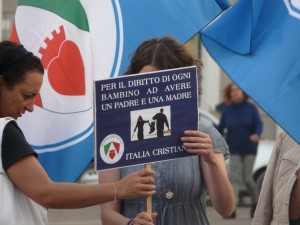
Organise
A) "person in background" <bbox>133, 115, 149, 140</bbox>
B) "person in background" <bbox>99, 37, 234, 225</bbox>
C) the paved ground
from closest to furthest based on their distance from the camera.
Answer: "person in background" <bbox>133, 115, 149, 140</bbox> → "person in background" <bbox>99, 37, 234, 225</bbox> → the paved ground

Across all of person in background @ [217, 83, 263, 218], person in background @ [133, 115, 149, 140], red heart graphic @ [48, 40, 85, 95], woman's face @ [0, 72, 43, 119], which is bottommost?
person in background @ [217, 83, 263, 218]

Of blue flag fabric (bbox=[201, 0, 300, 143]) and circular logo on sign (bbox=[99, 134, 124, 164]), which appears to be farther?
blue flag fabric (bbox=[201, 0, 300, 143])

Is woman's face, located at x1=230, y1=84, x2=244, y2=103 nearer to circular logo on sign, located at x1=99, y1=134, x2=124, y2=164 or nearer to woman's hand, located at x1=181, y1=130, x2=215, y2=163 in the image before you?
woman's hand, located at x1=181, y1=130, x2=215, y2=163

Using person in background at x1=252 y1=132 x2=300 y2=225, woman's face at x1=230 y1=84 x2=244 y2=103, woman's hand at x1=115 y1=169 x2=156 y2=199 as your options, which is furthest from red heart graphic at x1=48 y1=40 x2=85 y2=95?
woman's face at x1=230 y1=84 x2=244 y2=103

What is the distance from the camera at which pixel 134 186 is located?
13.1ft

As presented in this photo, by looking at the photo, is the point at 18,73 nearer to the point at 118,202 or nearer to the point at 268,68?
the point at 118,202

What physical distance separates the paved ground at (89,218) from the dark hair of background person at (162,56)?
906 centimetres

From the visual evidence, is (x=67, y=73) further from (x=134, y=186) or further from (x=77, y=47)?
(x=134, y=186)

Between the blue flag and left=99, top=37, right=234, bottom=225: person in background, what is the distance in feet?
2.90

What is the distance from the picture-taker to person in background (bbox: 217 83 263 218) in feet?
46.0

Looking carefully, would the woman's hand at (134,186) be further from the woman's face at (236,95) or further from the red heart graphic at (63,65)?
the woman's face at (236,95)

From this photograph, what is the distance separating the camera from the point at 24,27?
558 cm

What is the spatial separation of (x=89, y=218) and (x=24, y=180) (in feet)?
35.1

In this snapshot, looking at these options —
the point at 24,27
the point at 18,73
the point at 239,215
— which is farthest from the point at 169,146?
the point at 239,215
